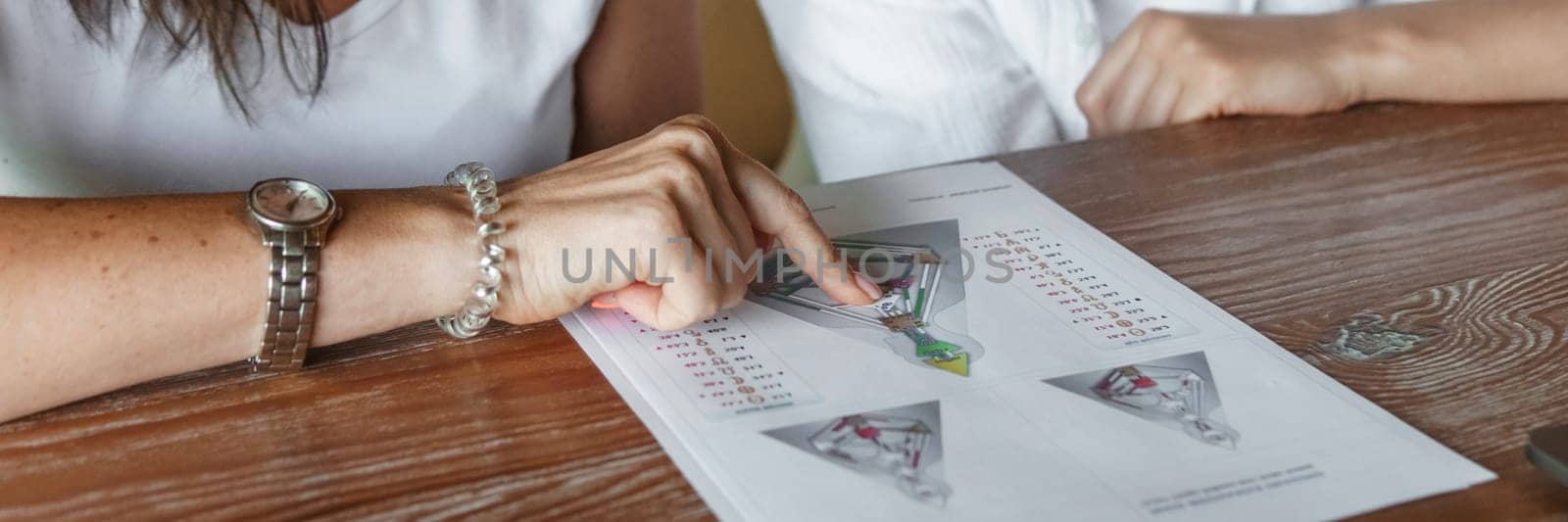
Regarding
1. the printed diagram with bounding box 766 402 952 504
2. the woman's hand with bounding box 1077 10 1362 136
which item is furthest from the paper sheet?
the woman's hand with bounding box 1077 10 1362 136

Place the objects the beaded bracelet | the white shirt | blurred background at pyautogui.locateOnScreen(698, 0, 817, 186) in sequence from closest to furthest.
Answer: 1. the beaded bracelet
2. the white shirt
3. blurred background at pyautogui.locateOnScreen(698, 0, 817, 186)

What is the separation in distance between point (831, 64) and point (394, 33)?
46cm

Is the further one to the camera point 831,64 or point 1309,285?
point 831,64

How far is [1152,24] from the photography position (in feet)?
3.25

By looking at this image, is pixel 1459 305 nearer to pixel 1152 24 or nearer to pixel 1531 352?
pixel 1531 352

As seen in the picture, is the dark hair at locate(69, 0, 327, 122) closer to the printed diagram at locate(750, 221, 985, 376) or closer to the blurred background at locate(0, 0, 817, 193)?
the printed diagram at locate(750, 221, 985, 376)

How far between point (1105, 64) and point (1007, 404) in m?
0.53

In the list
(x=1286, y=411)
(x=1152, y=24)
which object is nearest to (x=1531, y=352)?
(x=1286, y=411)

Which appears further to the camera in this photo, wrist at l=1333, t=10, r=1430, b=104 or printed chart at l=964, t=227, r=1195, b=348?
wrist at l=1333, t=10, r=1430, b=104

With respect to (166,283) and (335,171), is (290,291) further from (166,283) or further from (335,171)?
(335,171)

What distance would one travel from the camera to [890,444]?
1.75 feet

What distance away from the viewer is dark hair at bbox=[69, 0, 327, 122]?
76 centimetres

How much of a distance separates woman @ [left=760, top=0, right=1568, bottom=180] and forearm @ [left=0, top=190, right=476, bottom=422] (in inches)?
23.1

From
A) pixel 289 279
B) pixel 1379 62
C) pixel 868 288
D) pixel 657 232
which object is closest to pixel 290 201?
pixel 289 279
